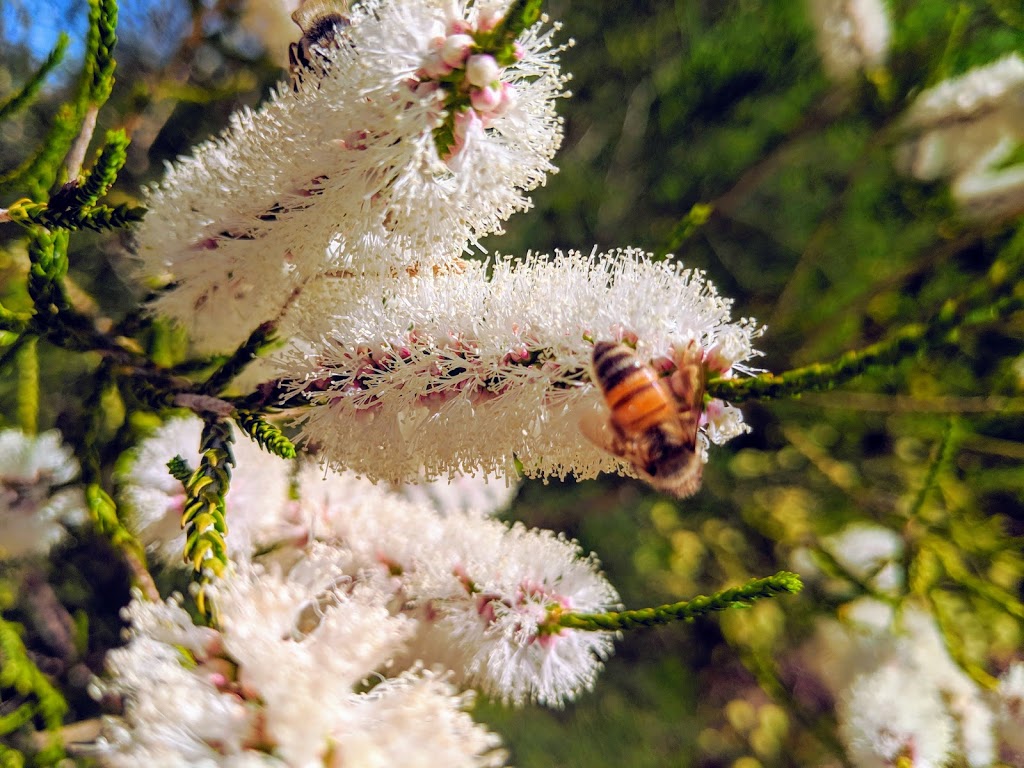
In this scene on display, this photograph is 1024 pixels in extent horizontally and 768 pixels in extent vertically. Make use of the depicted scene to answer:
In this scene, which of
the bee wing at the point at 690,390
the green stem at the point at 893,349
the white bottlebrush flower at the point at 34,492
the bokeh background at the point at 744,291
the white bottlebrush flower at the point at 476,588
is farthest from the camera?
the bokeh background at the point at 744,291

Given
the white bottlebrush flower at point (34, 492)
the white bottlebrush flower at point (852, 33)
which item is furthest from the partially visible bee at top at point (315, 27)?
the white bottlebrush flower at point (852, 33)

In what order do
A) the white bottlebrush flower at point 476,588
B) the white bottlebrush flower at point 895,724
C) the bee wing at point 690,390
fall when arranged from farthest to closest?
the white bottlebrush flower at point 895,724, the white bottlebrush flower at point 476,588, the bee wing at point 690,390

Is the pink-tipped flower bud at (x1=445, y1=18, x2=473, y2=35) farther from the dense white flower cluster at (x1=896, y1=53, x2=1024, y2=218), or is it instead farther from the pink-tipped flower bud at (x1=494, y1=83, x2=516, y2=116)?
the dense white flower cluster at (x1=896, y1=53, x2=1024, y2=218)

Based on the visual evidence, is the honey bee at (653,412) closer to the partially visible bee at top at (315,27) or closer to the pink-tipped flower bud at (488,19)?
the pink-tipped flower bud at (488,19)

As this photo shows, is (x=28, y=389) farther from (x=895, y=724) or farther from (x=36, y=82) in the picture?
(x=895, y=724)

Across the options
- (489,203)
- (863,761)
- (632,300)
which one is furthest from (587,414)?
(863,761)

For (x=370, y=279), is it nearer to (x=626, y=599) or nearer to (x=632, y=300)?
(x=632, y=300)

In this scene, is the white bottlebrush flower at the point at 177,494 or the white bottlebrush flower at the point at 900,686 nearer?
the white bottlebrush flower at the point at 177,494

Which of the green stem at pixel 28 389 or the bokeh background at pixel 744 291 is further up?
the bokeh background at pixel 744 291
